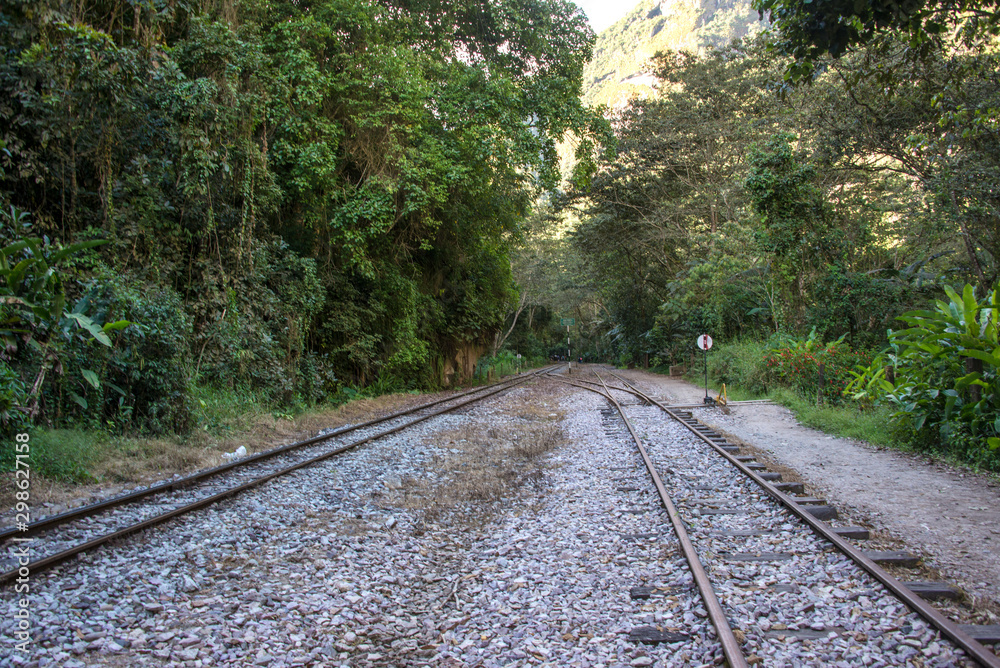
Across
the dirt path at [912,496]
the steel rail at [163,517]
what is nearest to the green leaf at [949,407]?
the dirt path at [912,496]

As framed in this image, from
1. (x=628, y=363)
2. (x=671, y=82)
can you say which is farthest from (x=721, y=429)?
(x=628, y=363)

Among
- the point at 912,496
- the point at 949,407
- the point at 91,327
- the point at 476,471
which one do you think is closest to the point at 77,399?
the point at 91,327

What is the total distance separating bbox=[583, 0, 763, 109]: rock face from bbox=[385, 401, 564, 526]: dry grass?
120830 millimetres

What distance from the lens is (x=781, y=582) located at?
395 cm

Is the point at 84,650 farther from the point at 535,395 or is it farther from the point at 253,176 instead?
the point at 535,395

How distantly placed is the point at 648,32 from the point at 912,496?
563ft

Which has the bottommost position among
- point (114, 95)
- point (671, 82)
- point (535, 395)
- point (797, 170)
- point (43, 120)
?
point (535, 395)

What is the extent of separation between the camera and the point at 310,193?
1334cm

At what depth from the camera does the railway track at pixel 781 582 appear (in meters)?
3.09

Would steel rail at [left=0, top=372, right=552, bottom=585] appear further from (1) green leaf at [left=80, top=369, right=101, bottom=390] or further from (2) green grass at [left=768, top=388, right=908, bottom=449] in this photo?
(2) green grass at [left=768, top=388, right=908, bottom=449]

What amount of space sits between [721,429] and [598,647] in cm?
857

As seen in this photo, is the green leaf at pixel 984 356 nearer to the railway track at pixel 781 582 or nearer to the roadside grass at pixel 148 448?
the railway track at pixel 781 582

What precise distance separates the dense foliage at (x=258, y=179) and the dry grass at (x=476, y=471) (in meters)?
4.04

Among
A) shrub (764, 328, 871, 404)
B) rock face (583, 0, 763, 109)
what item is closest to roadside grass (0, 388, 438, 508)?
shrub (764, 328, 871, 404)
